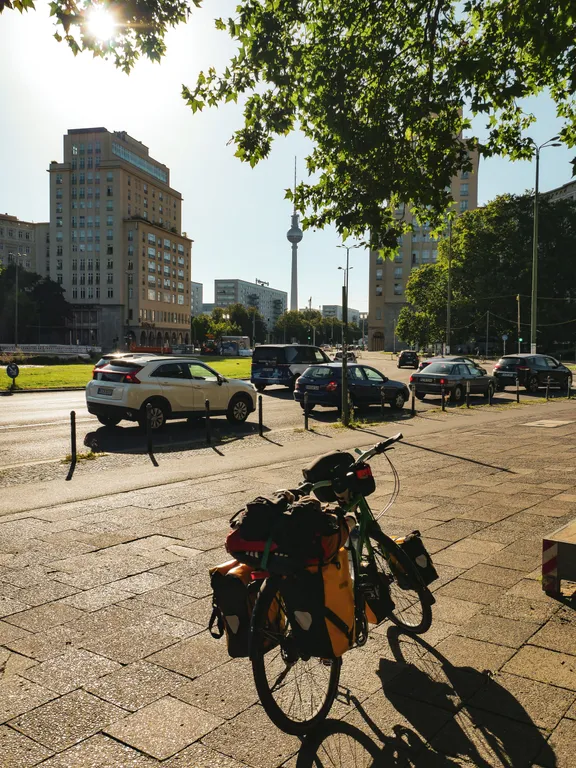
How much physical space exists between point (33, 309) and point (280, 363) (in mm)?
81728

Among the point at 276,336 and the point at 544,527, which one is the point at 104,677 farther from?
the point at 276,336

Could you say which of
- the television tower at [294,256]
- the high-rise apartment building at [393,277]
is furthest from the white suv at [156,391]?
the television tower at [294,256]

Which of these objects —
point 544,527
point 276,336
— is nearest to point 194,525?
point 544,527

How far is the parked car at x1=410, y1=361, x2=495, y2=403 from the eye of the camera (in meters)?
23.0

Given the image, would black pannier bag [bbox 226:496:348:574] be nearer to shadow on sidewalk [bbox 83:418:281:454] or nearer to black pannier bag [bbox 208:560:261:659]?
black pannier bag [bbox 208:560:261:659]

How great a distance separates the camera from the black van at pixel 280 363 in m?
26.8

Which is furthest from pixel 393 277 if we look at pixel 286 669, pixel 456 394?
pixel 286 669

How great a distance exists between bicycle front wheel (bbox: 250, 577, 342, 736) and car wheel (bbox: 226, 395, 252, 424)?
12891 millimetres

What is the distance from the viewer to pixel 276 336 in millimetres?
174625

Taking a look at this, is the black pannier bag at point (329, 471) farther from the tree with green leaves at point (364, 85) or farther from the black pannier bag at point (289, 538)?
the tree with green leaves at point (364, 85)

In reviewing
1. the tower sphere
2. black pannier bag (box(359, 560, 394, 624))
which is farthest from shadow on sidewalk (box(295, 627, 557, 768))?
the tower sphere

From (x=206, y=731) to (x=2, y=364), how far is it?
1748 inches

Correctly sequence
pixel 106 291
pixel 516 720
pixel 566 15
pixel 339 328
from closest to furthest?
pixel 516 720 → pixel 566 15 → pixel 106 291 → pixel 339 328

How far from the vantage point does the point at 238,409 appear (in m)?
15.9
